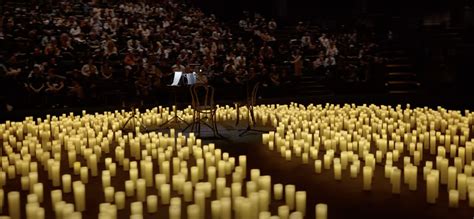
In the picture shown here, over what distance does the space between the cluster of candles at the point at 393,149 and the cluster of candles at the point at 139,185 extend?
2.79 ft

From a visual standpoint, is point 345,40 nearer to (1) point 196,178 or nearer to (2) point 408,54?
(2) point 408,54

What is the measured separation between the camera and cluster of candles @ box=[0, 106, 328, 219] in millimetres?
3152

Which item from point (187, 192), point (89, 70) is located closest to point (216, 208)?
point (187, 192)

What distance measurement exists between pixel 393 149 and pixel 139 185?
3.30 m

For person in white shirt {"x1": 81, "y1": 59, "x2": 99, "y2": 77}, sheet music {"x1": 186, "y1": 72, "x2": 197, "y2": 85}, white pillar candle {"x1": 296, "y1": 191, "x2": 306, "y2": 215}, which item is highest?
person in white shirt {"x1": 81, "y1": 59, "x2": 99, "y2": 77}

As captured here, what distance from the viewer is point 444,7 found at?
55.0 feet

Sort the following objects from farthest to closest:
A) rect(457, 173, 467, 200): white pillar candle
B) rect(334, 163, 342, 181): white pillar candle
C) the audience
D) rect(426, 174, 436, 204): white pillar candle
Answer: the audience, rect(334, 163, 342, 181): white pillar candle, rect(457, 173, 467, 200): white pillar candle, rect(426, 174, 436, 204): white pillar candle

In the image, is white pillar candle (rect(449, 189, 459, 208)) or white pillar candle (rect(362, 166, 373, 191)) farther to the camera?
white pillar candle (rect(362, 166, 373, 191))

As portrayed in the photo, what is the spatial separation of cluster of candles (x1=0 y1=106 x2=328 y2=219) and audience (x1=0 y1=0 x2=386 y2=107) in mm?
3419

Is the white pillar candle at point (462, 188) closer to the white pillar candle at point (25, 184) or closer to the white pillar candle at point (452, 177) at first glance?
the white pillar candle at point (452, 177)

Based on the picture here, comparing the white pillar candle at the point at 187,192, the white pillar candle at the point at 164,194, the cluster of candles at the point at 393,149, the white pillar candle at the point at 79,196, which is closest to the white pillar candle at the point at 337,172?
the cluster of candles at the point at 393,149

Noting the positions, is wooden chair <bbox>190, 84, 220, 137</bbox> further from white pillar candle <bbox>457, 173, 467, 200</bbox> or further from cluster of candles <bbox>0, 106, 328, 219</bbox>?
white pillar candle <bbox>457, 173, 467, 200</bbox>

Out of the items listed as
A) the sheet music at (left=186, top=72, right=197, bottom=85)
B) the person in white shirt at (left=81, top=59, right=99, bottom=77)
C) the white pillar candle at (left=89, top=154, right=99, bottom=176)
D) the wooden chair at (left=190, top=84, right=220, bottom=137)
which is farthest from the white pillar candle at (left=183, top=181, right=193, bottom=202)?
the person in white shirt at (left=81, top=59, right=99, bottom=77)

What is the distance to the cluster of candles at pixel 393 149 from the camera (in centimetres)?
407
